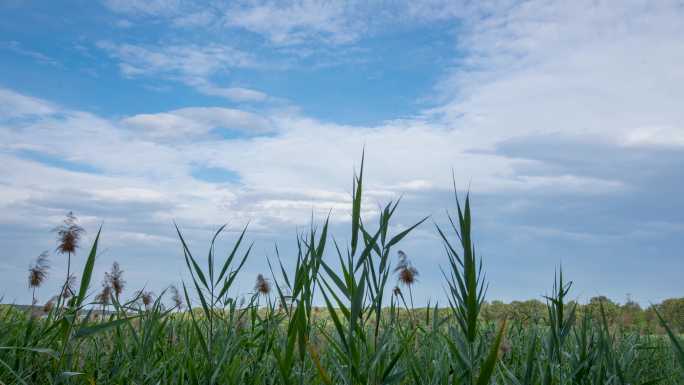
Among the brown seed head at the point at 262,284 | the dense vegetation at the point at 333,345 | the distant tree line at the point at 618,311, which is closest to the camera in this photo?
the dense vegetation at the point at 333,345

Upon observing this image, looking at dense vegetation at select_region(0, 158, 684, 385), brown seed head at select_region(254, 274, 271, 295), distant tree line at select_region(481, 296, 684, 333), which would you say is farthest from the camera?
distant tree line at select_region(481, 296, 684, 333)

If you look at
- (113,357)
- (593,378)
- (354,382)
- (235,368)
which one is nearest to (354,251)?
(354,382)

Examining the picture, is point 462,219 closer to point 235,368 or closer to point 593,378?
point 235,368

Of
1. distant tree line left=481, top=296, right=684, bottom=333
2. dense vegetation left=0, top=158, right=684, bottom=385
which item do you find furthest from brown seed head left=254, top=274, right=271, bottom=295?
distant tree line left=481, top=296, right=684, bottom=333

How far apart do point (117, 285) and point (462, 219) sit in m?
4.47

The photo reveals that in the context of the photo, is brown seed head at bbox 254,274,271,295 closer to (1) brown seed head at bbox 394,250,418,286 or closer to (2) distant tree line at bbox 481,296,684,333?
(1) brown seed head at bbox 394,250,418,286

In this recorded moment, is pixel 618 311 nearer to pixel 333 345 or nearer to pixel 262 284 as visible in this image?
pixel 262 284

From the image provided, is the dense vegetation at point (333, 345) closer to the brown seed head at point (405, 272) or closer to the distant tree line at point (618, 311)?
the brown seed head at point (405, 272)

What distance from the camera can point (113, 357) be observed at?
3.50m

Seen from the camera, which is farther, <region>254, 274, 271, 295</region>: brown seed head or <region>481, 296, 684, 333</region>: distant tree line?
<region>481, 296, 684, 333</region>: distant tree line

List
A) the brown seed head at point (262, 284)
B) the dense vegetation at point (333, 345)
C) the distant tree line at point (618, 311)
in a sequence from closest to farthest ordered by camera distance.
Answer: the dense vegetation at point (333, 345) → the brown seed head at point (262, 284) → the distant tree line at point (618, 311)

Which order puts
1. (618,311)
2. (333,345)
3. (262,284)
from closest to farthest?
(333,345)
(262,284)
(618,311)

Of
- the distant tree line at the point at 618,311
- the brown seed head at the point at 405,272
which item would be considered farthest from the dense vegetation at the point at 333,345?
the distant tree line at the point at 618,311

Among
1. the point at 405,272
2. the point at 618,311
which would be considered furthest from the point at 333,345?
the point at 618,311
